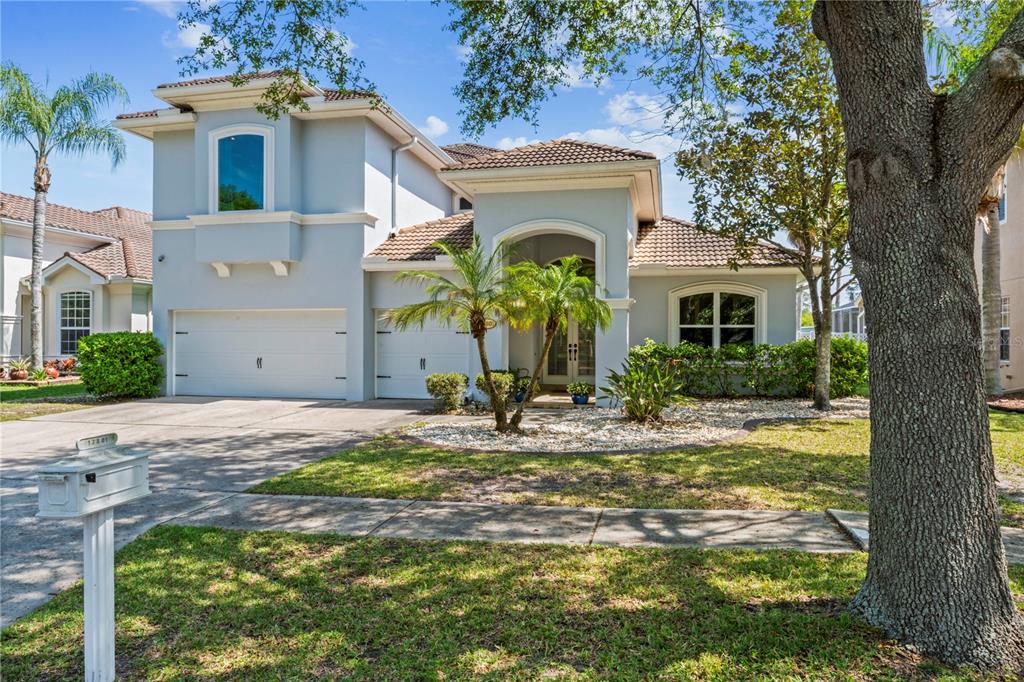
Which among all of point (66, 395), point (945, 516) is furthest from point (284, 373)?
point (945, 516)

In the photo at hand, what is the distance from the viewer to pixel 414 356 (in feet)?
55.7

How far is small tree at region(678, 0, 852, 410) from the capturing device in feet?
39.9

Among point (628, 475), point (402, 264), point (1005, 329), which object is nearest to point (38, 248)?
point (402, 264)

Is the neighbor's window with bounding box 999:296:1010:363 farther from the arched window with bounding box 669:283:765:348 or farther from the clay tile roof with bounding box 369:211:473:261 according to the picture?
the clay tile roof with bounding box 369:211:473:261

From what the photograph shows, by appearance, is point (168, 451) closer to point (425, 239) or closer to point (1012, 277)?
point (425, 239)

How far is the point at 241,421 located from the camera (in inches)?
515

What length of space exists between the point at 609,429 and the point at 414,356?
276 inches

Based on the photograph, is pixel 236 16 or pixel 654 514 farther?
pixel 236 16

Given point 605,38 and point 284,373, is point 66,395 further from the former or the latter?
point 605,38

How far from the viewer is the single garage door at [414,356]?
54.7ft

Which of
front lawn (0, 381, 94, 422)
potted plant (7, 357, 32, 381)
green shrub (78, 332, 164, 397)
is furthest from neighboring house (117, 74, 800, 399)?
potted plant (7, 357, 32, 381)

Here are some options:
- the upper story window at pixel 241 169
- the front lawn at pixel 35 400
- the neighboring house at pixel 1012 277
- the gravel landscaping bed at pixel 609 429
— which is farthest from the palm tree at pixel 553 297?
the neighboring house at pixel 1012 277

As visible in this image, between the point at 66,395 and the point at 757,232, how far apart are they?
1867cm

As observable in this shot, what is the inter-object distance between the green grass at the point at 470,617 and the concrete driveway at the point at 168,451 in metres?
0.70
